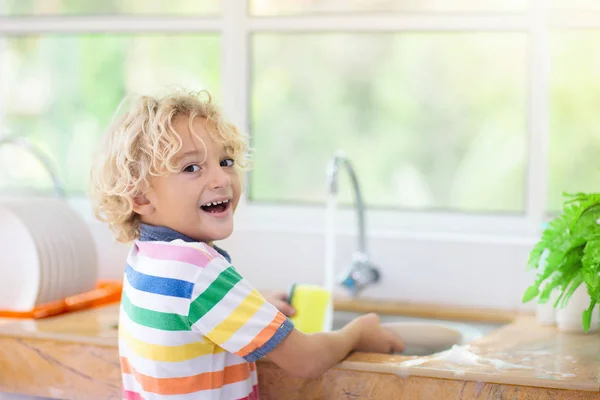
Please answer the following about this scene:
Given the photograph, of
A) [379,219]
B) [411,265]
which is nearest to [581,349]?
[411,265]

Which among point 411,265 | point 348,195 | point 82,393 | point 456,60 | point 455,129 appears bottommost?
point 82,393

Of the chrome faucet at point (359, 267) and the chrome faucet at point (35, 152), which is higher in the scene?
the chrome faucet at point (35, 152)

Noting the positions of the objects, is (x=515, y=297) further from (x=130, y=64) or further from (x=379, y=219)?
(x=130, y=64)

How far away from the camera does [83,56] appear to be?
2.44 m

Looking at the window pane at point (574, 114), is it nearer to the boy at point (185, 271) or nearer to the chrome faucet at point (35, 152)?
the boy at point (185, 271)

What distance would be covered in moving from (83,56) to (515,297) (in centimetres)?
134

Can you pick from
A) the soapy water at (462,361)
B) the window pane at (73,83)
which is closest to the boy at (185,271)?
the soapy water at (462,361)

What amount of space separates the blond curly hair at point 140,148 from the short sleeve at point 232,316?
19 cm

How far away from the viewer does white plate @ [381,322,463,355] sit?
172 cm

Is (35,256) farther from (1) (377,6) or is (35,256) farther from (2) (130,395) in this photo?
(1) (377,6)

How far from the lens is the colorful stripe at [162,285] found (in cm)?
129

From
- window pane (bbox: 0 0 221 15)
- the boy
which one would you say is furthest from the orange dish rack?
window pane (bbox: 0 0 221 15)

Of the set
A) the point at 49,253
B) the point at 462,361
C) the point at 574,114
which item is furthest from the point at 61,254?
the point at 574,114

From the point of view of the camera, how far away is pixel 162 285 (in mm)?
1317
